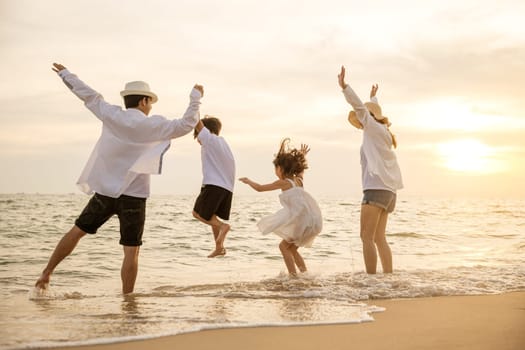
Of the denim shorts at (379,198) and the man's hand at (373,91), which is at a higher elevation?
the man's hand at (373,91)

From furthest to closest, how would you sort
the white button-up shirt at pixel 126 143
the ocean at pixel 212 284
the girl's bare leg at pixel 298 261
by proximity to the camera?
the girl's bare leg at pixel 298 261, the white button-up shirt at pixel 126 143, the ocean at pixel 212 284

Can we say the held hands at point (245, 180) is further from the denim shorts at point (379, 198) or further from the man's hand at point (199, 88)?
the man's hand at point (199, 88)

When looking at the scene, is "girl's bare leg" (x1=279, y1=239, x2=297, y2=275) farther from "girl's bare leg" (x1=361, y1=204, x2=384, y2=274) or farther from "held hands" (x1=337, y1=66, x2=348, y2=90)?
"held hands" (x1=337, y1=66, x2=348, y2=90)

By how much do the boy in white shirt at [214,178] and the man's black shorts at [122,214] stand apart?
5.71 feet

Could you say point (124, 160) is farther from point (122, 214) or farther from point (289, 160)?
point (289, 160)

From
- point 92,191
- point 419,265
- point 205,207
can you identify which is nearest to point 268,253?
point 419,265

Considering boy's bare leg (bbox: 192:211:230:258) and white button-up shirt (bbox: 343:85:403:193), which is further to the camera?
boy's bare leg (bbox: 192:211:230:258)

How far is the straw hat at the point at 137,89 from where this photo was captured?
19.6 feet

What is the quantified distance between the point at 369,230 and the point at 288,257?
1.12 meters

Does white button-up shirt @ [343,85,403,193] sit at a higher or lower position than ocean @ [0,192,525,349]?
higher

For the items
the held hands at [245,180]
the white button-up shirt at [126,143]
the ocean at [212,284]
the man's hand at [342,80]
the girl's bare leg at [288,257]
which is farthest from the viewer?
the girl's bare leg at [288,257]

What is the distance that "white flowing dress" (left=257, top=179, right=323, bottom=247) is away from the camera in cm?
755

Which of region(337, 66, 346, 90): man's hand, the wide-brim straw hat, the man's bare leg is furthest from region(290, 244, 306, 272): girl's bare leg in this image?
the man's bare leg

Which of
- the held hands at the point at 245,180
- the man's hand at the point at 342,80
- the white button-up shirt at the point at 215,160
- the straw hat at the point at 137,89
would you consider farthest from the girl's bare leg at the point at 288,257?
the straw hat at the point at 137,89
